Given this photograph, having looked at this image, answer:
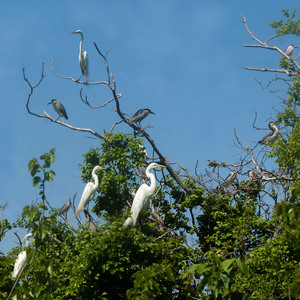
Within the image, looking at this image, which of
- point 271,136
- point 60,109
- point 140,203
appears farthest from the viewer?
point 60,109

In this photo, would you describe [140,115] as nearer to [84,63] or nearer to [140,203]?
[84,63]

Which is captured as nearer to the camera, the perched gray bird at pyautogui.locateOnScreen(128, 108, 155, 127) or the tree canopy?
the tree canopy

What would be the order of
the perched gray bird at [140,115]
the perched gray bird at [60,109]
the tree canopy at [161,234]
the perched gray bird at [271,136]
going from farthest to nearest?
the perched gray bird at [60,109], the perched gray bird at [271,136], the perched gray bird at [140,115], the tree canopy at [161,234]

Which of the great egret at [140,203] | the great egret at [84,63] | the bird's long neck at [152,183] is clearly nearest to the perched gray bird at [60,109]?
the great egret at [84,63]

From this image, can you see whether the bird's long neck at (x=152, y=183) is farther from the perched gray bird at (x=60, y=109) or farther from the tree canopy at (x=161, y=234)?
the perched gray bird at (x=60, y=109)

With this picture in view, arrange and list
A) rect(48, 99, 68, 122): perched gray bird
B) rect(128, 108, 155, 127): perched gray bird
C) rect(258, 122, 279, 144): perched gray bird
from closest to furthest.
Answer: rect(128, 108, 155, 127): perched gray bird < rect(258, 122, 279, 144): perched gray bird < rect(48, 99, 68, 122): perched gray bird

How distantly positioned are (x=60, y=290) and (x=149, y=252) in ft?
4.24

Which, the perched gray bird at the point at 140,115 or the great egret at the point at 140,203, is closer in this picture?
the great egret at the point at 140,203

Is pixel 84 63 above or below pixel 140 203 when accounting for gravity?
above

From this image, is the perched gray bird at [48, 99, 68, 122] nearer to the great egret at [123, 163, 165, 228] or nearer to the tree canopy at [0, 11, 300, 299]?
the tree canopy at [0, 11, 300, 299]

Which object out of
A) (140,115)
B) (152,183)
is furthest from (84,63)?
(152,183)

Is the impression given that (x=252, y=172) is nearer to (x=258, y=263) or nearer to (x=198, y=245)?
(x=198, y=245)

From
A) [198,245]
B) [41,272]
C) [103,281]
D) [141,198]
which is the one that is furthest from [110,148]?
[41,272]

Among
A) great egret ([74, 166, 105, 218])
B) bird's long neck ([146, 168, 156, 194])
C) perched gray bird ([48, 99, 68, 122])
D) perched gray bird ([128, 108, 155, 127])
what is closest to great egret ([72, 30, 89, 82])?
perched gray bird ([48, 99, 68, 122])
